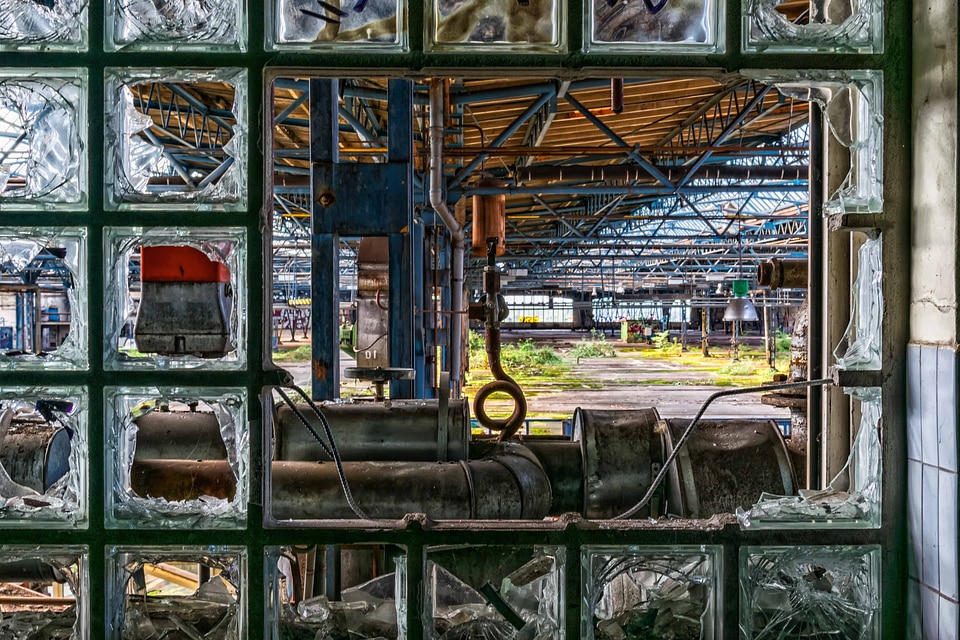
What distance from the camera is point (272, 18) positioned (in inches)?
70.7

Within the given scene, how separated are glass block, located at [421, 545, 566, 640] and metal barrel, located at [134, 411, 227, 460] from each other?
166 centimetres

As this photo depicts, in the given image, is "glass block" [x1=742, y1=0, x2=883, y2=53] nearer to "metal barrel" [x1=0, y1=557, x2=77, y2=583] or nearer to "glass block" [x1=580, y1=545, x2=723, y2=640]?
"glass block" [x1=580, y1=545, x2=723, y2=640]

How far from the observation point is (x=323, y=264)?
437 cm

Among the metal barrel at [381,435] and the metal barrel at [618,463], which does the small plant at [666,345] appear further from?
the metal barrel at [381,435]

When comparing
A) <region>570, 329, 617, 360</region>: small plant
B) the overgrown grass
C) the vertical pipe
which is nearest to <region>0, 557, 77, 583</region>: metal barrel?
the vertical pipe

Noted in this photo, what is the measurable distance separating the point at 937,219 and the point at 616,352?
25514 millimetres

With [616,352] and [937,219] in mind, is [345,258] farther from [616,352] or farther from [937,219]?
[937,219]

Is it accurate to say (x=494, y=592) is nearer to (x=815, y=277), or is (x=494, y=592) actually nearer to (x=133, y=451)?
(x=133, y=451)

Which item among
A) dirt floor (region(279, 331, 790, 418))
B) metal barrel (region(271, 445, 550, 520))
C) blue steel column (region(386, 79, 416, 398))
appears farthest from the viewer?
dirt floor (region(279, 331, 790, 418))

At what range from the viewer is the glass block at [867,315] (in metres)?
1.81

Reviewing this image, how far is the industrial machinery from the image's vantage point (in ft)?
6.62

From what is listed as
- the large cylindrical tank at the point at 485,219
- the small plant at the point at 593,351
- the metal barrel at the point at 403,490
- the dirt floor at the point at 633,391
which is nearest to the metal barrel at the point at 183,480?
the metal barrel at the point at 403,490

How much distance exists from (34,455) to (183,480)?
0.64 m

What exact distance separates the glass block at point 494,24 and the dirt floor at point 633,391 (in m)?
10.3
